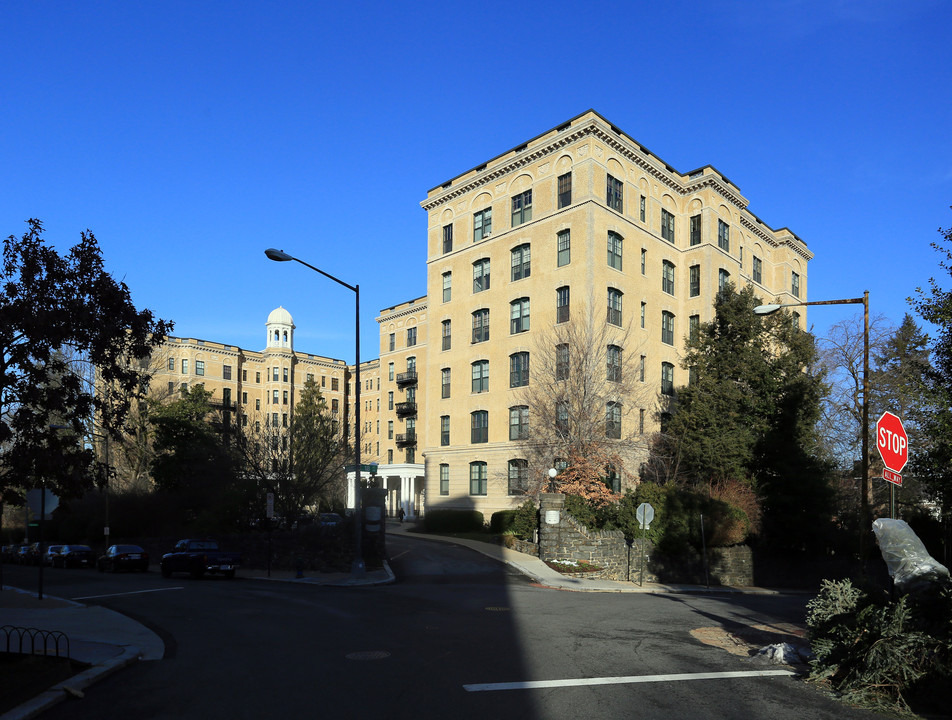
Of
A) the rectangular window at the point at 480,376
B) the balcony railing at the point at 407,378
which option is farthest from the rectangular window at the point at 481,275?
the balcony railing at the point at 407,378

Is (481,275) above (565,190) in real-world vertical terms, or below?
below

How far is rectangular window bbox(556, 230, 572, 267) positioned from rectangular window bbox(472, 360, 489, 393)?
8.51 m

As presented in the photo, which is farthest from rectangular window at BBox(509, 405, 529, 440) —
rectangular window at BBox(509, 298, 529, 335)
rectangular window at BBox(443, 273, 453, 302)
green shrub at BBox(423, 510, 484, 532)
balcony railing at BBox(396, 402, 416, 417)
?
balcony railing at BBox(396, 402, 416, 417)

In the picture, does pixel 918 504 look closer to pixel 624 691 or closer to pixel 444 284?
pixel 444 284

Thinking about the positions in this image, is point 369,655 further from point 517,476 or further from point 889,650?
point 517,476

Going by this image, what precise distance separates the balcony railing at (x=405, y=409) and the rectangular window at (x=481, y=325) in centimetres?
2325

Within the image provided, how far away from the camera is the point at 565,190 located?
151 ft

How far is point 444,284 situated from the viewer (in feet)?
177

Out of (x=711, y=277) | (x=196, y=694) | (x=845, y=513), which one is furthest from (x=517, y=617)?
(x=711, y=277)

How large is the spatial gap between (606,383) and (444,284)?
1725 centimetres

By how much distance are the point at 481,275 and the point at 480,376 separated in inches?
271

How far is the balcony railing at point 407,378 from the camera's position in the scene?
73.0 meters

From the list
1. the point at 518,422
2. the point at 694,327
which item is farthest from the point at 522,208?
the point at 518,422

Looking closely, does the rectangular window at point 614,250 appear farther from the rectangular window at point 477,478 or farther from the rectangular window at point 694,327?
the rectangular window at point 477,478
